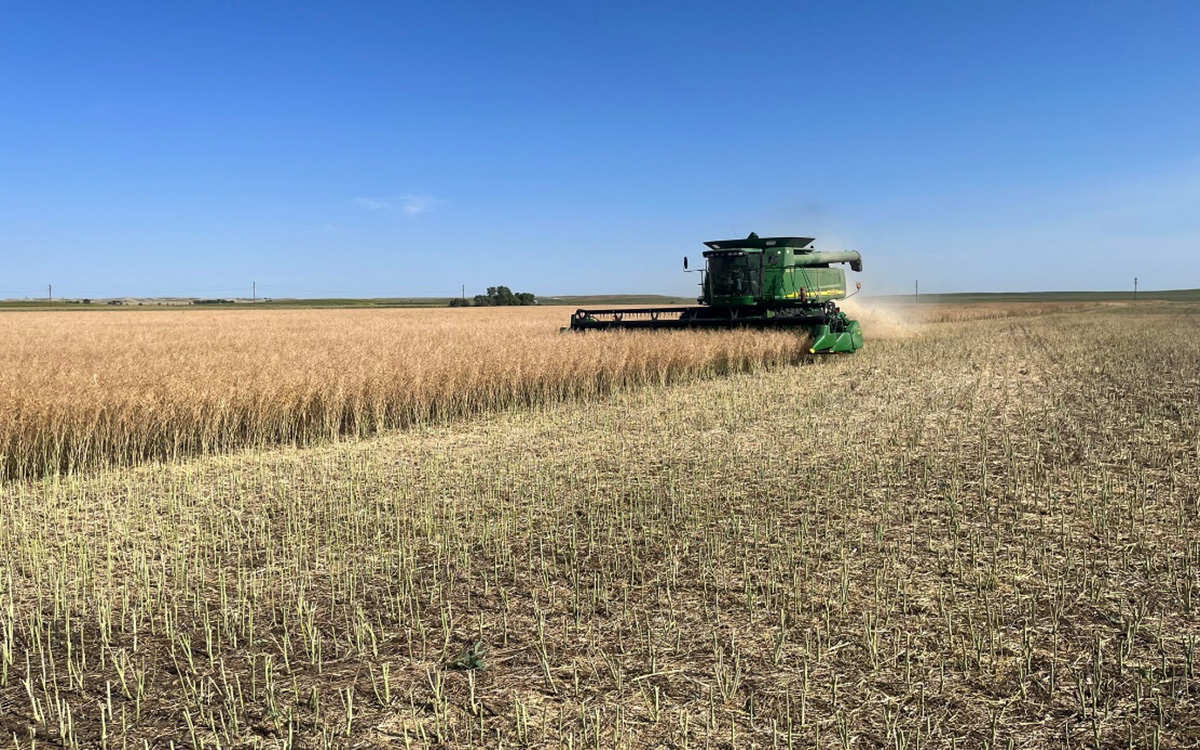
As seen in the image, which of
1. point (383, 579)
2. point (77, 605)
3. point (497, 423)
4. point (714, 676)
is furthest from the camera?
point (497, 423)

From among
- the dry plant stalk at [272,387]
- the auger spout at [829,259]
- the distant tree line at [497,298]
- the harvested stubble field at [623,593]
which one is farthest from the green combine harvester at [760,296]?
the distant tree line at [497,298]

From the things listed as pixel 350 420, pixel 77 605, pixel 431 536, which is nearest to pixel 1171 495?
pixel 431 536

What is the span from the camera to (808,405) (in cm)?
979

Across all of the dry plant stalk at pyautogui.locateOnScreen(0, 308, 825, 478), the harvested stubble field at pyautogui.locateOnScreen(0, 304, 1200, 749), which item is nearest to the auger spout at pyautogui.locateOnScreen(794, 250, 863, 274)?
the dry plant stalk at pyautogui.locateOnScreen(0, 308, 825, 478)

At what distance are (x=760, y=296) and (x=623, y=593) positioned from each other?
13.9m

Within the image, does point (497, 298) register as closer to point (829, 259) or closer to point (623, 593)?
point (829, 259)

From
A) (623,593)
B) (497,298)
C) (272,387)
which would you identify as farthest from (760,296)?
(497,298)

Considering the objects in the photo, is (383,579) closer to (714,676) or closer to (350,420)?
(714,676)

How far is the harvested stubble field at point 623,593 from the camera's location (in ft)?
9.18

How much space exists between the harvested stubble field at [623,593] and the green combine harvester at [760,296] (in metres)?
8.61

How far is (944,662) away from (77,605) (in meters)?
4.08

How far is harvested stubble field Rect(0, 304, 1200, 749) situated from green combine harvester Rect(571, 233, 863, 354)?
8.61m

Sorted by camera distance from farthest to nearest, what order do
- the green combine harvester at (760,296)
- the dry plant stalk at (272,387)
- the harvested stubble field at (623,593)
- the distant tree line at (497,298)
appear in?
1. the distant tree line at (497,298)
2. the green combine harvester at (760,296)
3. the dry plant stalk at (272,387)
4. the harvested stubble field at (623,593)

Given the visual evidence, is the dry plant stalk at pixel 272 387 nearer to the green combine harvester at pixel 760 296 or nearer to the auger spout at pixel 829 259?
the green combine harvester at pixel 760 296
